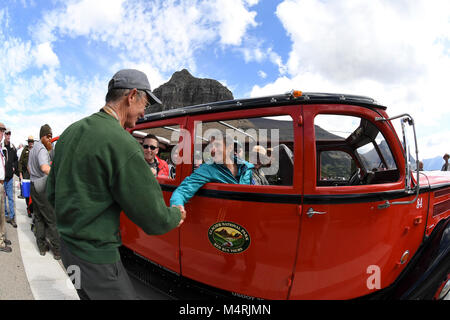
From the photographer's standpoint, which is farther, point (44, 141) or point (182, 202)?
point (44, 141)

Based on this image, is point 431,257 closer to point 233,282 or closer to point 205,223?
point 233,282

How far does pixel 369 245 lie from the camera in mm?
1821

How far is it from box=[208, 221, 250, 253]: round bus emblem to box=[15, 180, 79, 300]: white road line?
5.78 feet

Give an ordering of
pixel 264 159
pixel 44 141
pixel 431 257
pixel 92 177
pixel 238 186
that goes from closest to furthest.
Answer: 1. pixel 92 177
2. pixel 238 186
3. pixel 431 257
4. pixel 264 159
5. pixel 44 141

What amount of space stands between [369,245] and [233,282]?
3.54 ft

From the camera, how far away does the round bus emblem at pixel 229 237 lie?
6.09 ft

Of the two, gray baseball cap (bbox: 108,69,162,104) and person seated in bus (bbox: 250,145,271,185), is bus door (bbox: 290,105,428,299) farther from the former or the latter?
gray baseball cap (bbox: 108,69,162,104)

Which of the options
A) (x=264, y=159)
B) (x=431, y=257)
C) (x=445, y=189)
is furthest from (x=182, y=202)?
(x=445, y=189)

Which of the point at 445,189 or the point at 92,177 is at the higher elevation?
the point at 92,177

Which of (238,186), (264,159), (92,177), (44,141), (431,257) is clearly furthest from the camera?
(44,141)

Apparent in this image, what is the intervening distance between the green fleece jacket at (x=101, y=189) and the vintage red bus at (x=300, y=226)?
813 millimetres

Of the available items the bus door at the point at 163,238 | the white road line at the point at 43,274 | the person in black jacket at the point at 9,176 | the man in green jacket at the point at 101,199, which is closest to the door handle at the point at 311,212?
the man in green jacket at the point at 101,199

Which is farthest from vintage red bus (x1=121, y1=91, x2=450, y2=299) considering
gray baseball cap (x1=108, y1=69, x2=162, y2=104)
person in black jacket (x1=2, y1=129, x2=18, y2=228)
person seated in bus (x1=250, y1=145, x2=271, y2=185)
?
person in black jacket (x1=2, y1=129, x2=18, y2=228)

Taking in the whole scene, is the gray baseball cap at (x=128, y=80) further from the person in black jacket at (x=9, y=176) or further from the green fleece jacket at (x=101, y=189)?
the person in black jacket at (x=9, y=176)
